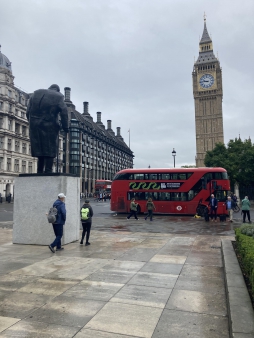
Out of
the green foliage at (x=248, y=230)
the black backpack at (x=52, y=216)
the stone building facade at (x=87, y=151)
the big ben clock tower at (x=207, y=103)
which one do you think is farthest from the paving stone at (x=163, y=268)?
the big ben clock tower at (x=207, y=103)

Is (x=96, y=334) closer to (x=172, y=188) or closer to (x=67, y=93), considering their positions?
(x=172, y=188)

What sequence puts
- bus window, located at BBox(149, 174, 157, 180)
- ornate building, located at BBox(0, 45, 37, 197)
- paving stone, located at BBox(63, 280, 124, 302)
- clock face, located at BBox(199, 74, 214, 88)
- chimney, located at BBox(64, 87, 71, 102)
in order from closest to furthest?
1. paving stone, located at BBox(63, 280, 124, 302)
2. bus window, located at BBox(149, 174, 157, 180)
3. ornate building, located at BBox(0, 45, 37, 197)
4. chimney, located at BBox(64, 87, 71, 102)
5. clock face, located at BBox(199, 74, 214, 88)

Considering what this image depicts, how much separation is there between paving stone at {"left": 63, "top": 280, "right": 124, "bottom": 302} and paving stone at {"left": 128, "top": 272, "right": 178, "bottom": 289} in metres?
0.45

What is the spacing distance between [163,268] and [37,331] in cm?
354

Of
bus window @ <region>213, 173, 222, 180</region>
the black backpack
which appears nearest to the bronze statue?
the black backpack

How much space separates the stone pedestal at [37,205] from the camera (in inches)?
355

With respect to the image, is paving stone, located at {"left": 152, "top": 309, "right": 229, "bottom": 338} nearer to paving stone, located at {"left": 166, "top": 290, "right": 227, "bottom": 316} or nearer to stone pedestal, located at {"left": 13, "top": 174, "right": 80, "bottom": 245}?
paving stone, located at {"left": 166, "top": 290, "right": 227, "bottom": 316}

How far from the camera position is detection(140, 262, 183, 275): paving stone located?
238 inches

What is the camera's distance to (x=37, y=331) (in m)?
3.38

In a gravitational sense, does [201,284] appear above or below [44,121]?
below

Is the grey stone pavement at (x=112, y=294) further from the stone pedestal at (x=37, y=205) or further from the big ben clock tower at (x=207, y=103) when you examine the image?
the big ben clock tower at (x=207, y=103)

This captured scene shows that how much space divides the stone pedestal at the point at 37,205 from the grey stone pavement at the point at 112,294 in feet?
3.48

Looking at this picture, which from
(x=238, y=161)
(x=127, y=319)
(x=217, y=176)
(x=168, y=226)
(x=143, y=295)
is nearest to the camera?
(x=127, y=319)

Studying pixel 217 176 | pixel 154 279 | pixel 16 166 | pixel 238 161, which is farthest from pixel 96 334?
pixel 16 166
